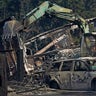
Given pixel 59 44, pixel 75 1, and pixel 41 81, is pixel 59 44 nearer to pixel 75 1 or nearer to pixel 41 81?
pixel 41 81

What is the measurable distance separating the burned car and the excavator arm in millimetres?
5296

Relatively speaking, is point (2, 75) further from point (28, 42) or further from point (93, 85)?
point (28, 42)

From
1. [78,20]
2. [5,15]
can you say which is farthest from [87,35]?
[5,15]

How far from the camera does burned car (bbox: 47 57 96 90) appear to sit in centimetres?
2030

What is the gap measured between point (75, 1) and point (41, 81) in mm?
32639

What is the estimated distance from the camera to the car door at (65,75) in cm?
2077

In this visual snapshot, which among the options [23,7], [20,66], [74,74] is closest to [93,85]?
[74,74]

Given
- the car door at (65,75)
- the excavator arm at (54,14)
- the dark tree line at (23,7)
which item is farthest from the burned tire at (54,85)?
the dark tree line at (23,7)

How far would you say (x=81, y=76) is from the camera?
67.0 ft

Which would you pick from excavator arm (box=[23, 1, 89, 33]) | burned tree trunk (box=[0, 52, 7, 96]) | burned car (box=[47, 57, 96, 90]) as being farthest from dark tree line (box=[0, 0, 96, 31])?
burned tree trunk (box=[0, 52, 7, 96])

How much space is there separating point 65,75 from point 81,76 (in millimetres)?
843

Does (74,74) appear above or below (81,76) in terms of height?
above

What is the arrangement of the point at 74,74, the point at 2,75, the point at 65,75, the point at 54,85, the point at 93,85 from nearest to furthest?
the point at 2,75 < the point at 93,85 < the point at 74,74 < the point at 65,75 < the point at 54,85

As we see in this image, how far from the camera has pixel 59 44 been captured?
3047 cm
